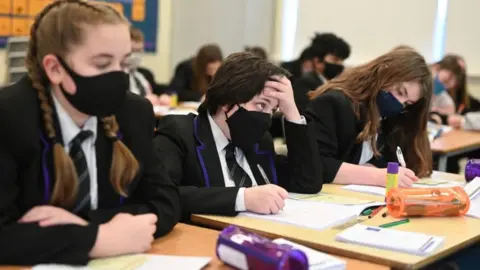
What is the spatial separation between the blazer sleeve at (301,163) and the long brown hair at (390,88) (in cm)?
46

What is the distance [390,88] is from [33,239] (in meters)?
1.79

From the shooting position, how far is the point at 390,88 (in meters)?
2.85

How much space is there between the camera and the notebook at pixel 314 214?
2.00m

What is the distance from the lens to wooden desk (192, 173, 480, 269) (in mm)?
1705

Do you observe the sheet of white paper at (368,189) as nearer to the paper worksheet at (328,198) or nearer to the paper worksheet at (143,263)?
the paper worksheet at (328,198)

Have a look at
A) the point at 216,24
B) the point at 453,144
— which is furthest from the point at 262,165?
the point at 216,24

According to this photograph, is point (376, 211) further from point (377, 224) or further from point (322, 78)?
point (322, 78)

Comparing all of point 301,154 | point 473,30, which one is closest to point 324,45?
point 473,30

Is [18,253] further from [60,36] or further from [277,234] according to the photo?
[277,234]

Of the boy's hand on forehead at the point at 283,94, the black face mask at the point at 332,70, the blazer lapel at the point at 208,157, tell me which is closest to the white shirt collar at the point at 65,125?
the blazer lapel at the point at 208,157

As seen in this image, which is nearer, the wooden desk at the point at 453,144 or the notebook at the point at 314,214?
the notebook at the point at 314,214

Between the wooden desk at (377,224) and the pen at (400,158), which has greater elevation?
the wooden desk at (377,224)

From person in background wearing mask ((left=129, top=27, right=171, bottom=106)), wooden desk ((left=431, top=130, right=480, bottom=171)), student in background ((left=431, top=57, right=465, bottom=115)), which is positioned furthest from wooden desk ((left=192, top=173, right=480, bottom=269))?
student in background ((left=431, top=57, right=465, bottom=115))

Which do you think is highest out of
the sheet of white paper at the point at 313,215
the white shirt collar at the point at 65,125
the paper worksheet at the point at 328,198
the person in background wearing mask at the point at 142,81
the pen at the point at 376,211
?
the white shirt collar at the point at 65,125
